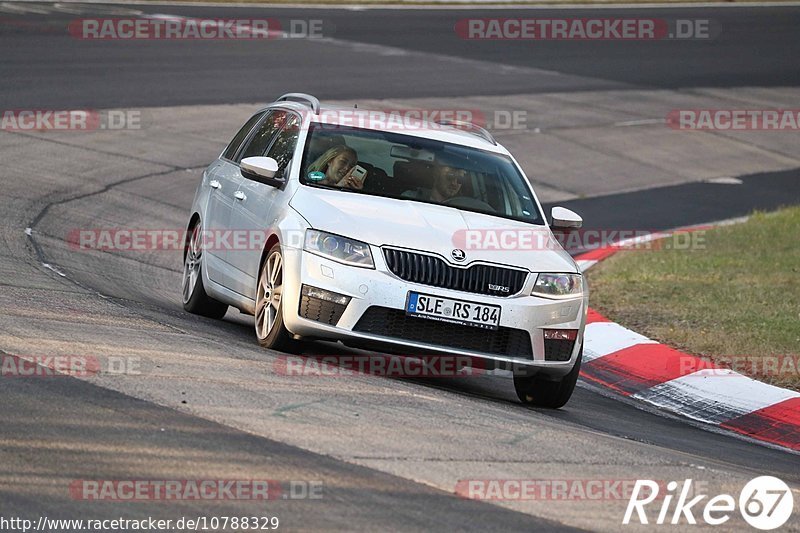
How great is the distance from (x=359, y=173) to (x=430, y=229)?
953mm

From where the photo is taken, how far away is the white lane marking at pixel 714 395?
9.72 m

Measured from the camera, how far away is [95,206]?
15055 mm

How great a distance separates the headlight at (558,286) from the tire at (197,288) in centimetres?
296

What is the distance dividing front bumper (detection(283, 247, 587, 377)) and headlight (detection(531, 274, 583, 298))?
6 centimetres

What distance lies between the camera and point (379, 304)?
8.18 m

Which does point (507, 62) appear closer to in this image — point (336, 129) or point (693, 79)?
point (693, 79)

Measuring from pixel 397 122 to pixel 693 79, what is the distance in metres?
21.8

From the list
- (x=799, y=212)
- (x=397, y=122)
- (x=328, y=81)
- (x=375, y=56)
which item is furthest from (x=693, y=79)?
(x=397, y=122)
